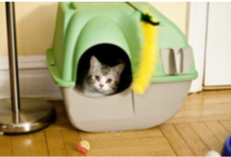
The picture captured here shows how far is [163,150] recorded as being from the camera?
148 centimetres

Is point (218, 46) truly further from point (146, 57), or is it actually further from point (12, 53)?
point (12, 53)

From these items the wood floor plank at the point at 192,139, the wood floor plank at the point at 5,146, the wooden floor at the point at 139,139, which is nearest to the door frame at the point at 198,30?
the wooden floor at the point at 139,139

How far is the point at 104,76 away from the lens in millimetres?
1646

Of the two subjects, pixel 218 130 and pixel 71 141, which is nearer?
pixel 71 141

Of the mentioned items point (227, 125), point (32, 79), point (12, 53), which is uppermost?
point (12, 53)

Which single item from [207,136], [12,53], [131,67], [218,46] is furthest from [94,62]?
[218,46]

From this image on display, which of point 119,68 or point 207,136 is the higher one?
point 119,68

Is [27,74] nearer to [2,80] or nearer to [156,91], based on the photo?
[2,80]

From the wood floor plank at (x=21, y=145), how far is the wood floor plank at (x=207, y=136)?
0.66 metres

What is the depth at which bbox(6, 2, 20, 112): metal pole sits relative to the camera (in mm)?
1560

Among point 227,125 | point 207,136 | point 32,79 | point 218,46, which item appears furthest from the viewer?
point 218,46

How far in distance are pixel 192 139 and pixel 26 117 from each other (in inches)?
26.0

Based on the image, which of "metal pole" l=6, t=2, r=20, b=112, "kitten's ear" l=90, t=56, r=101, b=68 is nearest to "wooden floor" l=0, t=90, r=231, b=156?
"metal pole" l=6, t=2, r=20, b=112

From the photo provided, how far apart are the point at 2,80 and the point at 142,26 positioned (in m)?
0.76
